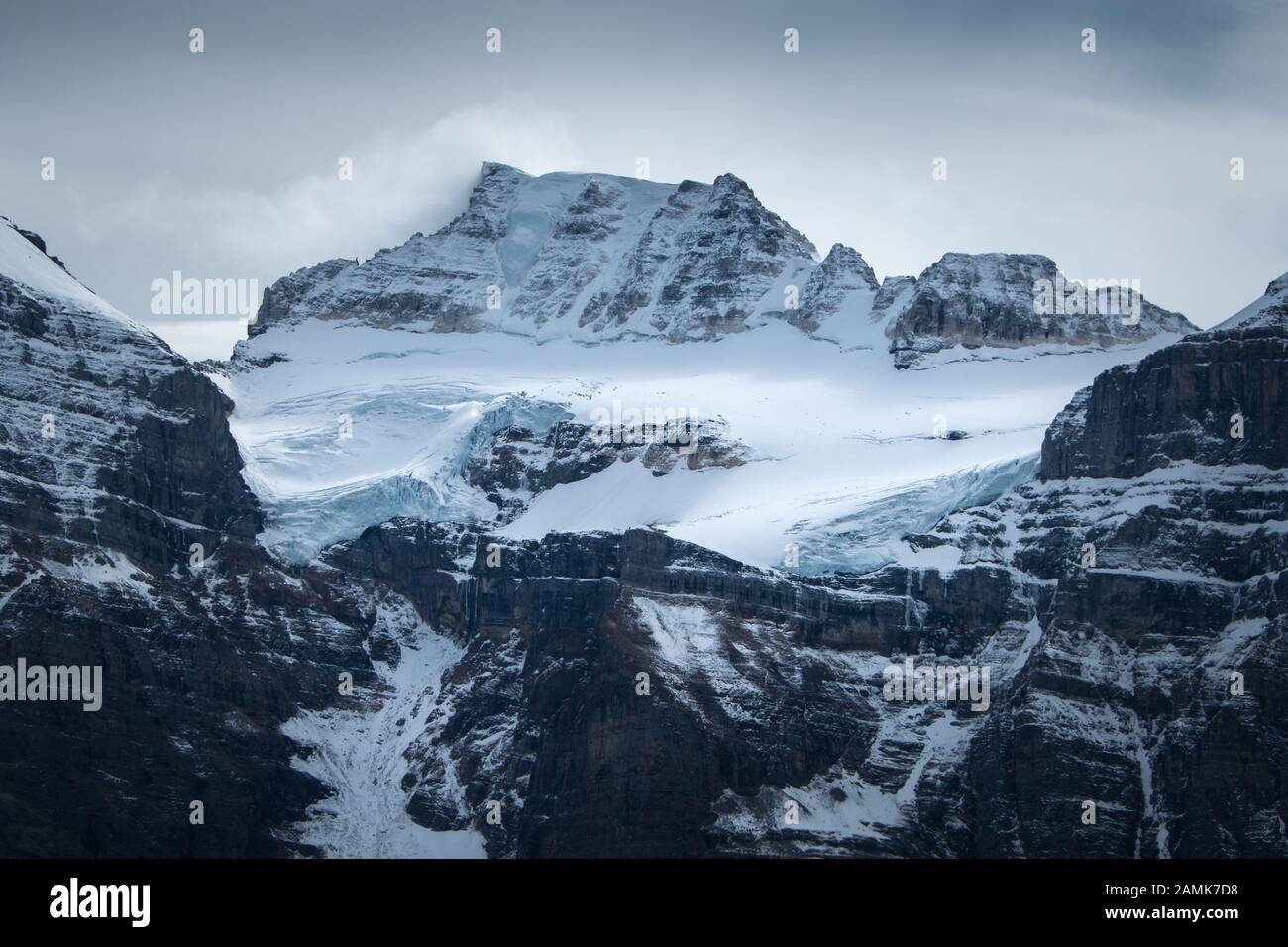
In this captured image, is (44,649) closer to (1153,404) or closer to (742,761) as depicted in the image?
(742,761)
